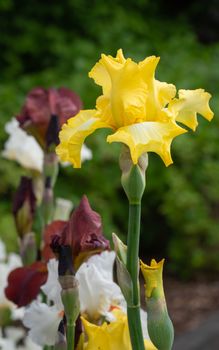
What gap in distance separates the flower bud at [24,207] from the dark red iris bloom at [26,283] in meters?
0.11

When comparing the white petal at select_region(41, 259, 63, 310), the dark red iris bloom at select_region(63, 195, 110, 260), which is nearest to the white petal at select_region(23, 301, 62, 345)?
the white petal at select_region(41, 259, 63, 310)

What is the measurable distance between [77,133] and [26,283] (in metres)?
0.30

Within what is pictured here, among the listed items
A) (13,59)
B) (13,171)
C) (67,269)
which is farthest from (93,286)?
(13,59)

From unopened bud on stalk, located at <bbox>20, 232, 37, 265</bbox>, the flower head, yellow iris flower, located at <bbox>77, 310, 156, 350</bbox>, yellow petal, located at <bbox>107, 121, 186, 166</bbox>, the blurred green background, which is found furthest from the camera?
the blurred green background

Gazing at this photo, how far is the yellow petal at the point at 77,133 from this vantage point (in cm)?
73

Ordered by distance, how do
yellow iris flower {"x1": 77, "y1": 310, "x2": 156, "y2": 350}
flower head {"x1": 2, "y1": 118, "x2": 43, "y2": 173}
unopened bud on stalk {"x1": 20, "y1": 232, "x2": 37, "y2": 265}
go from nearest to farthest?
yellow iris flower {"x1": 77, "y1": 310, "x2": 156, "y2": 350}
unopened bud on stalk {"x1": 20, "y1": 232, "x2": 37, "y2": 265}
flower head {"x1": 2, "y1": 118, "x2": 43, "y2": 173}

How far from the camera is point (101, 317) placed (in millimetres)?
953

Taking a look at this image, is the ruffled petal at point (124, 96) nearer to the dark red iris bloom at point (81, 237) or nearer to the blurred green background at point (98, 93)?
the dark red iris bloom at point (81, 237)

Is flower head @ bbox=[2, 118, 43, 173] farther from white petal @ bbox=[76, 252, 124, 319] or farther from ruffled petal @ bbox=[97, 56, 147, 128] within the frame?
ruffled petal @ bbox=[97, 56, 147, 128]

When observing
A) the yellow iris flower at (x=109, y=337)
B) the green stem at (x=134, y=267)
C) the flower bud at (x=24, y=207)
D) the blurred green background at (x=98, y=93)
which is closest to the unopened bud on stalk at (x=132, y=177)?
the green stem at (x=134, y=267)

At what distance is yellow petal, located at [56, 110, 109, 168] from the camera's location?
0.73m

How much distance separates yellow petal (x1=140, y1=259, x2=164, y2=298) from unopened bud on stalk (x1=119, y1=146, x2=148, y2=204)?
0.21 feet

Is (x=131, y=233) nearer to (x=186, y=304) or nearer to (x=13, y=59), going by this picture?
(x=186, y=304)

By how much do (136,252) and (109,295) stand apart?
8.8 inches
